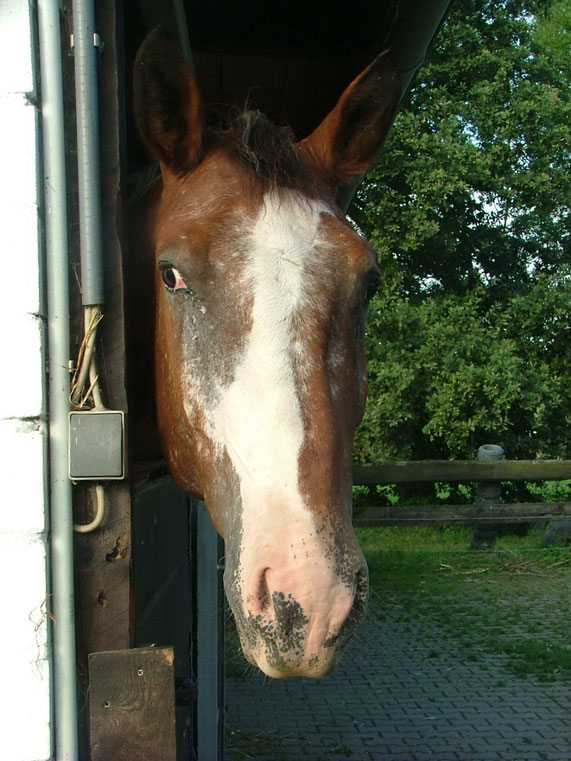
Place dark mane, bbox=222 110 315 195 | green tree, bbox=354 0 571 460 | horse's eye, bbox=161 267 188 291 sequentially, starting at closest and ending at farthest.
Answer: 1. horse's eye, bbox=161 267 188 291
2. dark mane, bbox=222 110 315 195
3. green tree, bbox=354 0 571 460

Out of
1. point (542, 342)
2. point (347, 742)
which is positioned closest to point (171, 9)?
point (347, 742)

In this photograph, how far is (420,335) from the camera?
32.2 feet

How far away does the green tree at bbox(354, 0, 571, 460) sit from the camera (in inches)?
382

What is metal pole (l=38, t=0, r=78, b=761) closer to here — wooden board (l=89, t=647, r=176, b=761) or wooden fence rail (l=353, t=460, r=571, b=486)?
wooden board (l=89, t=647, r=176, b=761)

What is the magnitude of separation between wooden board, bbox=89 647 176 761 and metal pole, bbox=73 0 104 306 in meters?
0.82

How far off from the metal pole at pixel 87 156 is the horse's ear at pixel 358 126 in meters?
0.80

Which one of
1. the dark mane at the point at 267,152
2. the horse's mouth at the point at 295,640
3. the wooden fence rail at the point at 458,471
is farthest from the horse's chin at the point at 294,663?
the wooden fence rail at the point at 458,471

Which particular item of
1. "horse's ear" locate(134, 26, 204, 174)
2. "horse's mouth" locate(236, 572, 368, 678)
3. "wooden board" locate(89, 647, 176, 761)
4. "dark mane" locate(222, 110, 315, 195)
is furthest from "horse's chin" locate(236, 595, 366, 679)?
"horse's ear" locate(134, 26, 204, 174)

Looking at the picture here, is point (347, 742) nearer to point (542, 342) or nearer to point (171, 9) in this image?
point (171, 9)

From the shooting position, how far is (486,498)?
29.4ft

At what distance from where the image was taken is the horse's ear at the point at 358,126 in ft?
7.01

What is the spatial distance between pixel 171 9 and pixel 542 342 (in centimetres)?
959

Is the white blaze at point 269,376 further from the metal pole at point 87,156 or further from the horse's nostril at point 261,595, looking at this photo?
the metal pole at point 87,156

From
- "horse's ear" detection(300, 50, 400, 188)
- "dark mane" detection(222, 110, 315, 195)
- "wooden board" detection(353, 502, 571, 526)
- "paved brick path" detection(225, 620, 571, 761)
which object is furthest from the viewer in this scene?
"wooden board" detection(353, 502, 571, 526)
